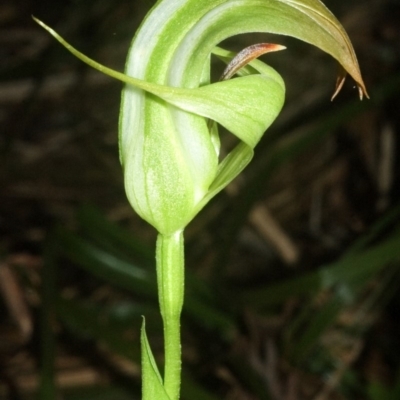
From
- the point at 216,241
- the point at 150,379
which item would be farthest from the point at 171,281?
the point at 216,241

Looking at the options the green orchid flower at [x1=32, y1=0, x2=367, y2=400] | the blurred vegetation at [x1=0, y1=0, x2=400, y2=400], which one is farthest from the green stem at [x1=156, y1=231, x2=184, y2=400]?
the blurred vegetation at [x1=0, y1=0, x2=400, y2=400]

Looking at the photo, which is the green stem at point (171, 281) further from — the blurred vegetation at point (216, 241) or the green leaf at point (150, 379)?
the blurred vegetation at point (216, 241)

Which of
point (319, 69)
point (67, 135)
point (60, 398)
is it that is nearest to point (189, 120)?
point (60, 398)

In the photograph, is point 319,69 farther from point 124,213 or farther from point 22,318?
point 22,318

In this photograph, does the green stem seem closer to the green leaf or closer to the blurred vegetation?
the green leaf

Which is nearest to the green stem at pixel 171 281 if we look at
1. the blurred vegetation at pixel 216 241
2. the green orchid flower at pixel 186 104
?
the green orchid flower at pixel 186 104

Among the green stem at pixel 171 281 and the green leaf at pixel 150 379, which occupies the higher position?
the green stem at pixel 171 281
